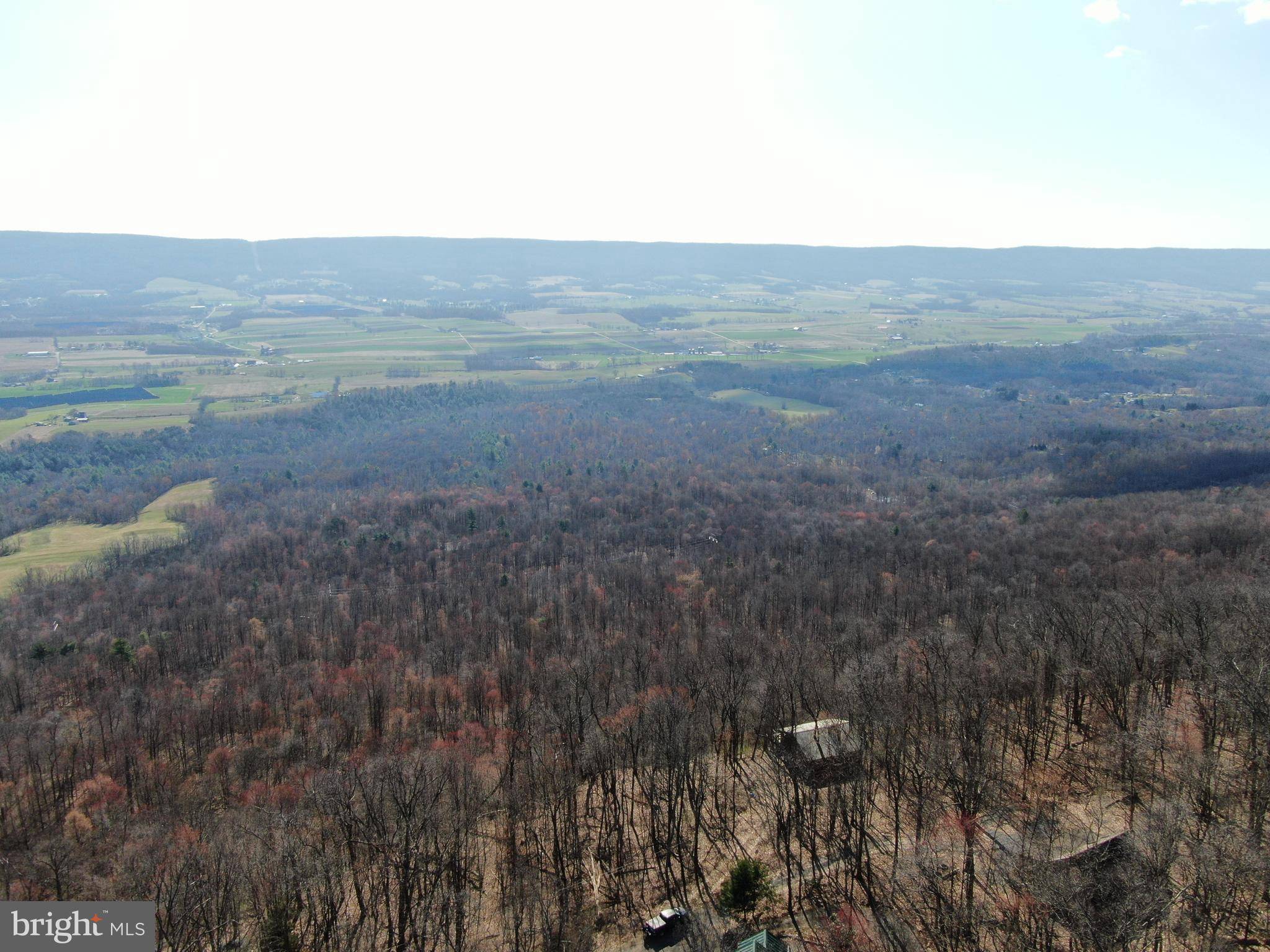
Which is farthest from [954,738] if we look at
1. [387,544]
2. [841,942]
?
[387,544]

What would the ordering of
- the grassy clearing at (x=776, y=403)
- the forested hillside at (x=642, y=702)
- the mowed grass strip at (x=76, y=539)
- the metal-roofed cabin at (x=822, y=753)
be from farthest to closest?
the grassy clearing at (x=776, y=403) < the mowed grass strip at (x=76, y=539) < the metal-roofed cabin at (x=822, y=753) < the forested hillside at (x=642, y=702)

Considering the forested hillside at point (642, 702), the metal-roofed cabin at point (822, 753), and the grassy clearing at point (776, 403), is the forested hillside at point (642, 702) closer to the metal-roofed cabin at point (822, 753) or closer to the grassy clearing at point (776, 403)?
the metal-roofed cabin at point (822, 753)

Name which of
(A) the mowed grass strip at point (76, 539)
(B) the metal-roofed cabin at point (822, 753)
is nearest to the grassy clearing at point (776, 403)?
(A) the mowed grass strip at point (76, 539)

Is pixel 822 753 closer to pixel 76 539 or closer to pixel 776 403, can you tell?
pixel 76 539

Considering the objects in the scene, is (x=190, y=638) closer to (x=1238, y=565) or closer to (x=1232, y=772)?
(x=1232, y=772)

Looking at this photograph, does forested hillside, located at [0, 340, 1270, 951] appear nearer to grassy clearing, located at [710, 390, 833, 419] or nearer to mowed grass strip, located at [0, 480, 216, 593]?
mowed grass strip, located at [0, 480, 216, 593]

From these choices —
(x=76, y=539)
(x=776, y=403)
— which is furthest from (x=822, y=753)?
(x=776, y=403)

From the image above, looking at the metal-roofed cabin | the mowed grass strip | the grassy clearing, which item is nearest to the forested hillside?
the metal-roofed cabin
